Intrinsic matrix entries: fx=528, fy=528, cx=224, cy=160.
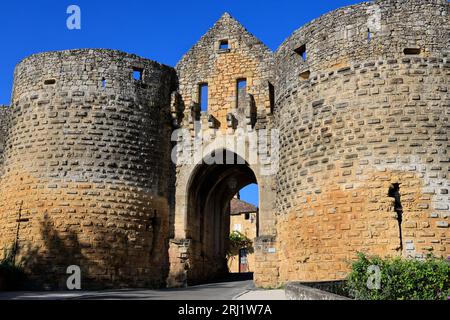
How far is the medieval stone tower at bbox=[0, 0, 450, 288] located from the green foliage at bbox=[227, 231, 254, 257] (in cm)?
1771

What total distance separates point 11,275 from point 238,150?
23.9 feet

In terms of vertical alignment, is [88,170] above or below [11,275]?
above

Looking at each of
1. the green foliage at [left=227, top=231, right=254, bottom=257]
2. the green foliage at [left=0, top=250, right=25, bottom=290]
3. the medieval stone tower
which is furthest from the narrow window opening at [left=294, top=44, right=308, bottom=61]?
the green foliage at [left=227, top=231, right=254, bottom=257]

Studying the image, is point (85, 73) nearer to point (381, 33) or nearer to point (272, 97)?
point (272, 97)

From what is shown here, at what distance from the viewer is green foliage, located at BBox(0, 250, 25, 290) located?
13656 mm

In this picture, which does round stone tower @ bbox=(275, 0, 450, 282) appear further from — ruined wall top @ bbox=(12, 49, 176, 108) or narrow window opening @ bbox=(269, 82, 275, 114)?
ruined wall top @ bbox=(12, 49, 176, 108)

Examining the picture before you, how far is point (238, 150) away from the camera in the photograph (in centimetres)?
1625

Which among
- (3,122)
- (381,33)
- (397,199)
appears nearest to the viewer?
(397,199)

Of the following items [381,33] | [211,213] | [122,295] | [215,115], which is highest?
[381,33]

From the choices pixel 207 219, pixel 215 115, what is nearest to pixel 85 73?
pixel 215 115

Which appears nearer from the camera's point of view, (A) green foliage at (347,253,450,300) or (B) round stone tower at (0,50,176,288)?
(A) green foliage at (347,253,450,300)
